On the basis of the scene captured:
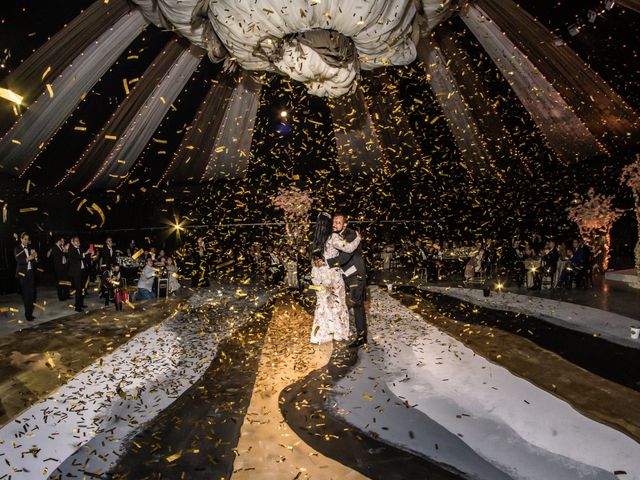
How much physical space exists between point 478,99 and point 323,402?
5.93 m

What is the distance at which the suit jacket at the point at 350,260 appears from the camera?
5.01 meters

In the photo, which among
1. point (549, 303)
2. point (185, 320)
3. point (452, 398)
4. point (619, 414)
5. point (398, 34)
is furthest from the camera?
point (549, 303)

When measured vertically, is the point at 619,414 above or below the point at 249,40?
below

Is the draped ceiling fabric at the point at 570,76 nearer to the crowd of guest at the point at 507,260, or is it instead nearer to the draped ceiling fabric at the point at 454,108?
the draped ceiling fabric at the point at 454,108

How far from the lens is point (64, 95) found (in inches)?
227

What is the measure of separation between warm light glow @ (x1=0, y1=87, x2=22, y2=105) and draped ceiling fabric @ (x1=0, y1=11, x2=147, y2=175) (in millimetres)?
261

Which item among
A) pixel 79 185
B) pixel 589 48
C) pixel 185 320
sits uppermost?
pixel 589 48

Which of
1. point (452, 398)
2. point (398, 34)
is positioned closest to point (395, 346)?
point (452, 398)

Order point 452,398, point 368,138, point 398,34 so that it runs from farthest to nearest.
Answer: point 368,138 < point 398,34 < point 452,398

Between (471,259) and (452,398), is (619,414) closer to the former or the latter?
(452,398)

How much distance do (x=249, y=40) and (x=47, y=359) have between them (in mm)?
4166

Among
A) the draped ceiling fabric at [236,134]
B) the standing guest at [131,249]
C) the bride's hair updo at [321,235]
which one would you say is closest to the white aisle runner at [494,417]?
the bride's hair updo at [321,235]

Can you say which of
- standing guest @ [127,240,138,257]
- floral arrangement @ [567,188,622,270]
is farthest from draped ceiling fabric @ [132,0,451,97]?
floral arrangement @ [567,188,622,270]

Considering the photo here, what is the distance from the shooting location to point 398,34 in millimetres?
3631
